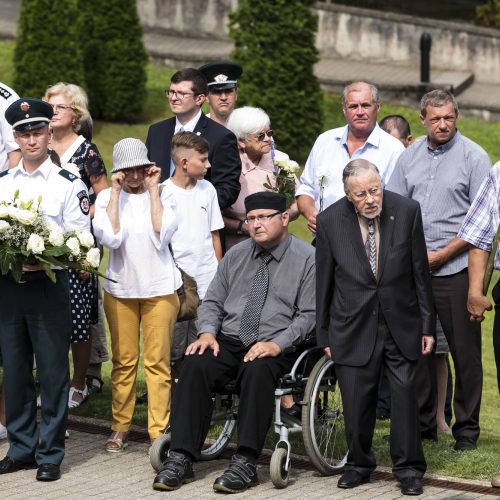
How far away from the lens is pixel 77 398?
31.8ft

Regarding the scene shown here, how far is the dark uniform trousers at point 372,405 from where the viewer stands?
769 cm

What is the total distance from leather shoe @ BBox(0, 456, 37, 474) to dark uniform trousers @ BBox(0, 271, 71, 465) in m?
0.03

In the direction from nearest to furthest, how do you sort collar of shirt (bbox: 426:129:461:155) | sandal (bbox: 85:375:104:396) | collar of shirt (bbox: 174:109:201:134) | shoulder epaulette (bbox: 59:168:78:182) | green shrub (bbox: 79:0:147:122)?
shoulder epaulette (bbox: 59:168:78:182) → collar of shirt (bbox: 426:129:461:155) → collar of shirt (bbox: 174:109:201:134) → sandal (bbox: 85:375:104:396) → green shrub (bbox: 79:0:147:122)

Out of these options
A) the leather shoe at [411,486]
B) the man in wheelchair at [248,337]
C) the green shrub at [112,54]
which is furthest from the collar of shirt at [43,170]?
the green shrub at [112,54]

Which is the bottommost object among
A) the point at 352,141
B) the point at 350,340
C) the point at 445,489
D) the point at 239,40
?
the point at 445,489

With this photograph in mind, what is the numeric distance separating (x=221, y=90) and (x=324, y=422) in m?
2.98

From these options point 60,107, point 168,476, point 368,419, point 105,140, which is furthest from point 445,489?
point 105,140

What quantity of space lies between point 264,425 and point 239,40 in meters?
14.1

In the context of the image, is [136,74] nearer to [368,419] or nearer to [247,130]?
[247,130]

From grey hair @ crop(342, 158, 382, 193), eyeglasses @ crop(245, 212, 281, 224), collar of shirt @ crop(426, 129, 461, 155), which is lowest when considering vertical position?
eyeglasses @ crop(245, 212, 281, 224)

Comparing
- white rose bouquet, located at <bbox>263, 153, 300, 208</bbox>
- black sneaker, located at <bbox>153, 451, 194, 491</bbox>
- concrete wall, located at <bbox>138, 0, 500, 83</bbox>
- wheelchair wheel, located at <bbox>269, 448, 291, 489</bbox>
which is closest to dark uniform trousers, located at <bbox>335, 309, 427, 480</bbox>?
wheelchair wheel, located at <bbox>269, 448, 291, 489</bbox>

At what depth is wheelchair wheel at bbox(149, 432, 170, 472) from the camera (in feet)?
25.8

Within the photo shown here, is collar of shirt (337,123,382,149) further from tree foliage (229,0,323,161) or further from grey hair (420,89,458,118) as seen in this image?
tree foliage (229,0,323,161)

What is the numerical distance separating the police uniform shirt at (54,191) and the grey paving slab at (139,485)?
146 cm
